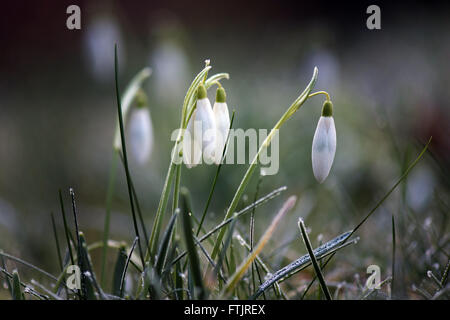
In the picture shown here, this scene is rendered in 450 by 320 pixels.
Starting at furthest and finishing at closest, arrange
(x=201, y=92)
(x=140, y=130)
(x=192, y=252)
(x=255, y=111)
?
1. (x=255, y=111)
2. (x=140, y=130)
3. (x=201, y=92)
4. (x=192, y=252)

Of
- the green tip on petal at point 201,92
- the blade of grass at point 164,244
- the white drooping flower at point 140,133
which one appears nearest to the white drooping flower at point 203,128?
the green tip on petal at point 201,92

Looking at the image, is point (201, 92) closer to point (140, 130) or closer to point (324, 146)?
point (324, 146)

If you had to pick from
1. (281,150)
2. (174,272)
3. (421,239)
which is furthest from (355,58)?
(174,272)

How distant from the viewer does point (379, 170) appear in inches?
74.4

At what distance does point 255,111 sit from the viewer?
88.2 inches

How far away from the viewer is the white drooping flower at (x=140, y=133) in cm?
118

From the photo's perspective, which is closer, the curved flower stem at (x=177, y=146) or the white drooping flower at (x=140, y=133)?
the curved flower stem at (x=177, y=146)

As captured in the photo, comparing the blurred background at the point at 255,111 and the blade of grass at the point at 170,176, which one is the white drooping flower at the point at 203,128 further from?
the blurred background at the point at 255,111

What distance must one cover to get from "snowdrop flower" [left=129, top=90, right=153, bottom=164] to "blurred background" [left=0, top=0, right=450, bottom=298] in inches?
10.7

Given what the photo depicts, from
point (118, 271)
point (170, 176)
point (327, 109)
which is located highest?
point (327, 109)

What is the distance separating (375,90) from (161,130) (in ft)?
4.71

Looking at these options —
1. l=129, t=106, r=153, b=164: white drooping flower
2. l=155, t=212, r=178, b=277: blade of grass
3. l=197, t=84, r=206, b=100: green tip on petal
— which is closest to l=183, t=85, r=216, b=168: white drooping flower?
l=197, t=84, r=206, b=100: green tip on petal

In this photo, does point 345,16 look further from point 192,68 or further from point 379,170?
point 379,170

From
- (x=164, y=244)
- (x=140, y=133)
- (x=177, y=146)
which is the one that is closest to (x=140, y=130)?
(x=140, y=133)
